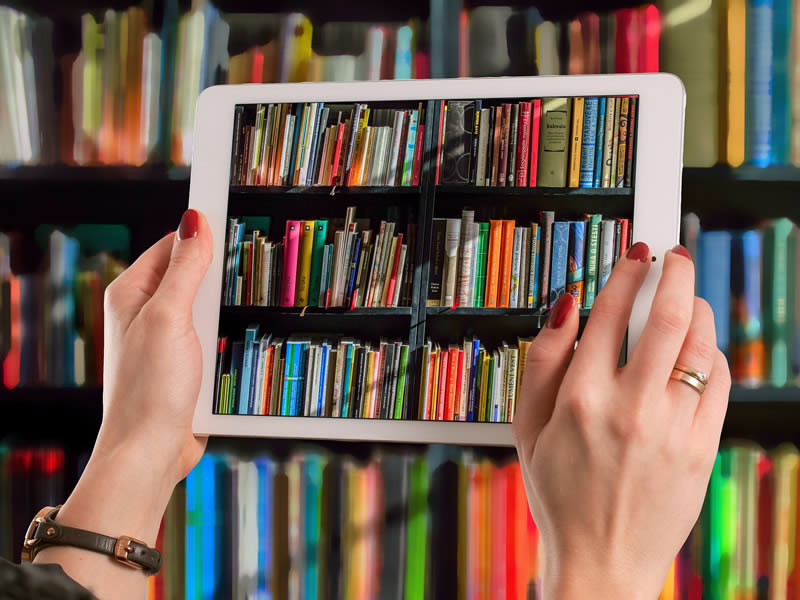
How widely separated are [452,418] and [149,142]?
0.64 m

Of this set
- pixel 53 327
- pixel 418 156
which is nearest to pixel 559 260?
pixel 418 156

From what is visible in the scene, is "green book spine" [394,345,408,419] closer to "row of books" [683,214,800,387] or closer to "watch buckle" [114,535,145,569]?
"watch buckle" [114,535,145,569]

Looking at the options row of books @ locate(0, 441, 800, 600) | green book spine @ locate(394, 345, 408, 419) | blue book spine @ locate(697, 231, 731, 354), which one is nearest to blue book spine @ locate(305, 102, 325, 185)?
green book spine @ locate(394, 345, 408, 419)

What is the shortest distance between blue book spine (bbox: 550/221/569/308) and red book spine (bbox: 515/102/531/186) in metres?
0.07

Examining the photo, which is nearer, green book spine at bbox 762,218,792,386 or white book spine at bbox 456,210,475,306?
white book spine at bbox 456,210,475,306

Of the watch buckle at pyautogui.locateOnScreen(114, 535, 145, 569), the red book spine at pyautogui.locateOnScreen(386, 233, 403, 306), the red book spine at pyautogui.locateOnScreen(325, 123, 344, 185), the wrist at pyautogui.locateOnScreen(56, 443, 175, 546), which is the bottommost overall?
the watch buckle at pyautogui.locateOnScreen(114, 535, 145, 569)

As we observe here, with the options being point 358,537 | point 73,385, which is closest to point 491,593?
point 358,537

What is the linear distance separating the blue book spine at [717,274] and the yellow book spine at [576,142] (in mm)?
277

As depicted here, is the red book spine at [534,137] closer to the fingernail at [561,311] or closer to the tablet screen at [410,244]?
the tablet screen at [410,244]

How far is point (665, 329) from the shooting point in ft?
1.70

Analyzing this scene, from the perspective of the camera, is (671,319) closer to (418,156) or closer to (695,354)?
(695,354)

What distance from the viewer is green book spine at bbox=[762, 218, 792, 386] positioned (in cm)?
75

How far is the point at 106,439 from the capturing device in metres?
0.64

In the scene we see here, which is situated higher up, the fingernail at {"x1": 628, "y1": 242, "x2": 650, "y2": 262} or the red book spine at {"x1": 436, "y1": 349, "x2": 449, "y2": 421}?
the fingernail at {"x1": 628, "y1": 242, "x2": 650, "y2": 262}
